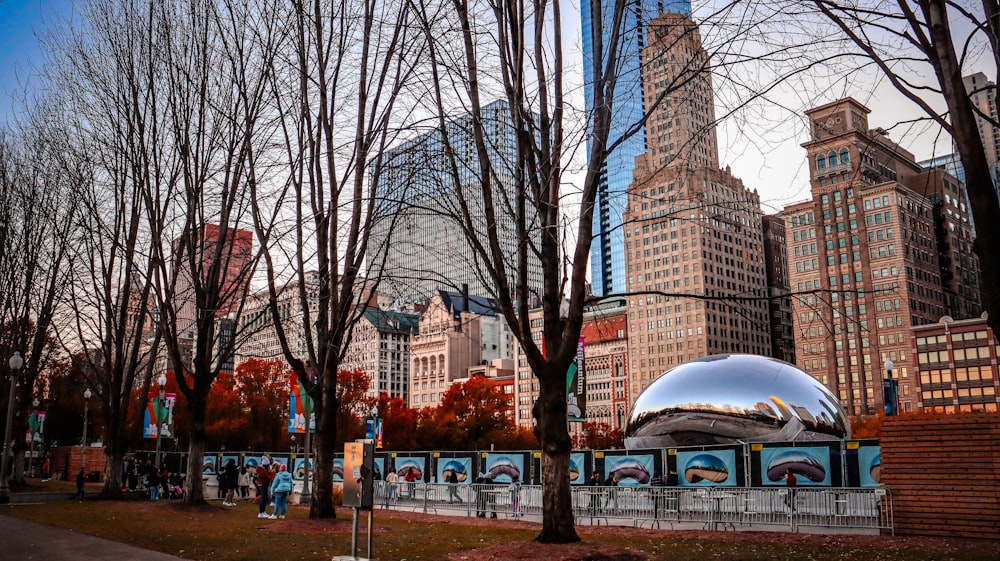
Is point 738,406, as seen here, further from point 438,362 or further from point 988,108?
point 438,362

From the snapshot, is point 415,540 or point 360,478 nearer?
point 360,478

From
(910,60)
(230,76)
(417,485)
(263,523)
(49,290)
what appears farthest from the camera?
(49,290)

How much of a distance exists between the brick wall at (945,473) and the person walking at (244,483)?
26.9 m

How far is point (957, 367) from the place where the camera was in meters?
124

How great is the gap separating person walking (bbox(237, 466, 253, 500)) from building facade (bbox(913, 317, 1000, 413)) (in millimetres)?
113884

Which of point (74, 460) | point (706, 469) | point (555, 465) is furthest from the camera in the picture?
point (74, 460)

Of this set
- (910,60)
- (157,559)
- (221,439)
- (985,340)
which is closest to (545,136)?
(910,60)

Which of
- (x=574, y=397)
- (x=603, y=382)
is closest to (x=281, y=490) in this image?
(x=574, y=397)

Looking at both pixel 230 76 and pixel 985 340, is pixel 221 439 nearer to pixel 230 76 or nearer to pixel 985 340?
pixel 230 76

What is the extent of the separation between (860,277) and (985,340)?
2159 cm

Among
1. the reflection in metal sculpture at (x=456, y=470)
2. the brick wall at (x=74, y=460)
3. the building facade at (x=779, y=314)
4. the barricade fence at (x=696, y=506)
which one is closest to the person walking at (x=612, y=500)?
the barricade fence at (x=696, y=506)

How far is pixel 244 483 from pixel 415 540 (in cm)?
2154

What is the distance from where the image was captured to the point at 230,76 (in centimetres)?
2244

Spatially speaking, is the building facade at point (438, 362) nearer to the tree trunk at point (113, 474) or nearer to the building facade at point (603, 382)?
the building facade at point (603, 382)
